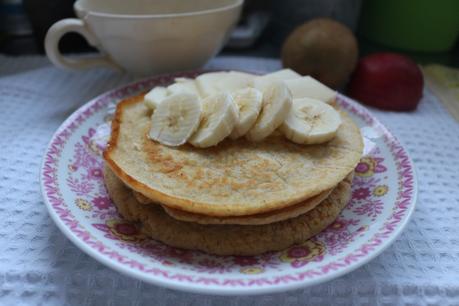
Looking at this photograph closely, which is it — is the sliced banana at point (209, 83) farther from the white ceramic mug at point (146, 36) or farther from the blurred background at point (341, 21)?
the blurred background at point (341, 21)

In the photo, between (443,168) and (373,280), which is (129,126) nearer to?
(373,280)

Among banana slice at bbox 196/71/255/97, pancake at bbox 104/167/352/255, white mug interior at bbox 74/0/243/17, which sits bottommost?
pancake at bbox 104/167/352/255

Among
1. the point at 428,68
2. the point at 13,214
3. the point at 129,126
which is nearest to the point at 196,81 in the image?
the point at 129,126

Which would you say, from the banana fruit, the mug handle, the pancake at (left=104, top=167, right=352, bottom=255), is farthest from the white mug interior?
the pancake at (left=104, top=167, right=352, bottom=255)

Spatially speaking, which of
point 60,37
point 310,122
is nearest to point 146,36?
point 60,37

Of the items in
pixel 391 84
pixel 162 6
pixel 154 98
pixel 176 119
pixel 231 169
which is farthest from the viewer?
pixel 162 6

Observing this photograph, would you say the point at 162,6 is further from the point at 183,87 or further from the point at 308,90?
the point at 308,90

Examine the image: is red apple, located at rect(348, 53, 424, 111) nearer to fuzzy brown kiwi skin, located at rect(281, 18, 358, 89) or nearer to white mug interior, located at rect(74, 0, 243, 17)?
fuzzy brown kiwi skin, located at rect(281, 18, 358, 89)

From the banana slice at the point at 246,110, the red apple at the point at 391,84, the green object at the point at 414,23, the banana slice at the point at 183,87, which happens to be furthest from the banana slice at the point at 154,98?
the green object at the point at 414,23
